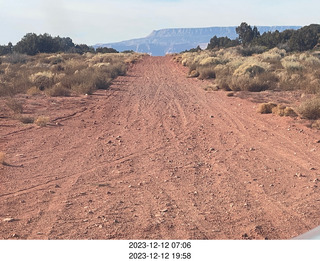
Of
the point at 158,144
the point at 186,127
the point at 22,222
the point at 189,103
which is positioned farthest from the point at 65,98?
the point at 22,222

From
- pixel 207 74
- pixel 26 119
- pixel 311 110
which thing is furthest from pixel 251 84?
pixel 26 119

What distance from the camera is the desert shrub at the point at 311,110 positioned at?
11.2 m

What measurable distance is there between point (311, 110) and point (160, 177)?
6.48 m

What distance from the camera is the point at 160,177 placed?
6879 millimetres

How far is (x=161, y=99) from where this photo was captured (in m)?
16.5

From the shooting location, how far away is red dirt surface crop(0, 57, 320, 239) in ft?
16.2

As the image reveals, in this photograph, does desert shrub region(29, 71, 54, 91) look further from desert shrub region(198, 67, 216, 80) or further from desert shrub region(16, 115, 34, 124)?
desert shrub region(198, 67, 216, 80)

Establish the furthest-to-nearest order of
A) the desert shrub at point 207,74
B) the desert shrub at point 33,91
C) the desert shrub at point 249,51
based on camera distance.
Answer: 1. the desert shrub at point 249,51
2. the desert shrub at point 207,74
3. the desert shrub at point 33,91

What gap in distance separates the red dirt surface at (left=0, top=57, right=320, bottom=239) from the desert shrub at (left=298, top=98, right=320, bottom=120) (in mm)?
433

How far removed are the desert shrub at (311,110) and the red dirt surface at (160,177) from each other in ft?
1.42

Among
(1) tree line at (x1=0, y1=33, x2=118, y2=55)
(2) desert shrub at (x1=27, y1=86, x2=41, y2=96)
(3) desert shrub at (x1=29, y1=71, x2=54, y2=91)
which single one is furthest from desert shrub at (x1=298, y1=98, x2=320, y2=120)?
(1) tree line at (x1=0, y1=33, x2=118, y2=55)

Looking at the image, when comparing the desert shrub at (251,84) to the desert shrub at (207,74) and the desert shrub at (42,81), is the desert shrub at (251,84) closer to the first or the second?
the desert shrub at (207,74)

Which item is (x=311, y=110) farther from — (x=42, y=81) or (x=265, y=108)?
(x=42, y=81)
